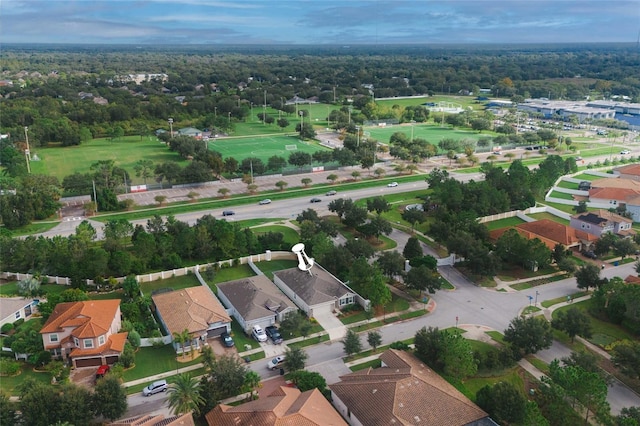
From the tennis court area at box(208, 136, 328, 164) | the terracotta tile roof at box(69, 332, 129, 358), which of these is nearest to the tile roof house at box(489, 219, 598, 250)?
the terracotta tile roof at box(69, 332, 129, 358)

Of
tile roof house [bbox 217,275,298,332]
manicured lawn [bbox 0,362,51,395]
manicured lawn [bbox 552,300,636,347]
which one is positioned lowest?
manicured lawn [bbox 0,362,51,395]

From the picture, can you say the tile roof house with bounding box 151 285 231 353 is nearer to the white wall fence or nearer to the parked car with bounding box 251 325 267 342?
the parked car with bounding box 251 325 267 342

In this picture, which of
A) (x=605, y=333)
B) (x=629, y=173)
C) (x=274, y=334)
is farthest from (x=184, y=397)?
(x=629, y=173)

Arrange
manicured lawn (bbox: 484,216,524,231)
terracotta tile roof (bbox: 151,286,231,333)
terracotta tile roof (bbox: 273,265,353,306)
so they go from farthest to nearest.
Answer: manicured lawn (bbox: 484,216,524,231) < terracotta tile roof (bbox: 273,265,353,306) < terracotta tile roof (bbox: 151,286,231,333)

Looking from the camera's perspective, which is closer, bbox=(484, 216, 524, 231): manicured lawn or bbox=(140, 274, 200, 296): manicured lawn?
bbox=(140, 274, 200, 296): manicured lawn

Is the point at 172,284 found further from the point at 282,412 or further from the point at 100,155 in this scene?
the point at 100,155

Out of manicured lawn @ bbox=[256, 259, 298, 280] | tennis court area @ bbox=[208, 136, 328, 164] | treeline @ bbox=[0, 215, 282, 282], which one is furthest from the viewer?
tennis court area @ bbox=[208, 136, 328, 164]

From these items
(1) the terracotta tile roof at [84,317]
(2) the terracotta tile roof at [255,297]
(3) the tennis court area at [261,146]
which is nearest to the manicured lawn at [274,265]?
(2) the terracotta tile roof at [255,297]
